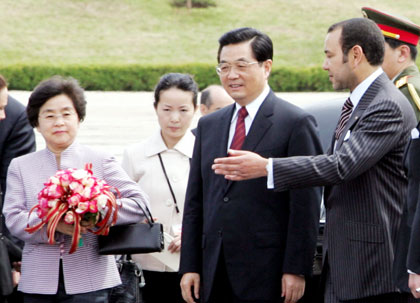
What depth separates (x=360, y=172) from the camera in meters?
2.98

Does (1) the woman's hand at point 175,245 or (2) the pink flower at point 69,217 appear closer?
(2) the pink flower at point 69,217

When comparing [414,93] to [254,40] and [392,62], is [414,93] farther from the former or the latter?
[254,40]

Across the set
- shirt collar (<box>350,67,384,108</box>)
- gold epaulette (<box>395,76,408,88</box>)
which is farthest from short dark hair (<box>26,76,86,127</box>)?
gold epaulette (<box>395,76,408,88</box>)

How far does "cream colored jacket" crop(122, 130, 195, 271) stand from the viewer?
4168 mm

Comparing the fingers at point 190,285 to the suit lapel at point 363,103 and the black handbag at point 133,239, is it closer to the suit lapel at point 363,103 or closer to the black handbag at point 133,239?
the black handbag at point 133,239

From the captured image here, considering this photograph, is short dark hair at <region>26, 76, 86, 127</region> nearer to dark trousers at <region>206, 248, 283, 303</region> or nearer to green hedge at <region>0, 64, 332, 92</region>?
dark trousers at <region>206, 248, 283, 303</region>

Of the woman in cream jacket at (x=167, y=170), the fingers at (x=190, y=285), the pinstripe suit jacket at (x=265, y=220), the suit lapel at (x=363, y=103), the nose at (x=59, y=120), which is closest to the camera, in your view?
the suit lapel at (x=363, y=103)

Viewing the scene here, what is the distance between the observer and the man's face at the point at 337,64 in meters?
3.21

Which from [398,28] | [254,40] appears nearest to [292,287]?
[254,40]

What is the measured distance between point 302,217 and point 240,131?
502 millimetres

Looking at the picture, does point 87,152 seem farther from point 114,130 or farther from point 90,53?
point 90,53

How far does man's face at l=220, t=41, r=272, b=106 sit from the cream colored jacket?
89 centimetres

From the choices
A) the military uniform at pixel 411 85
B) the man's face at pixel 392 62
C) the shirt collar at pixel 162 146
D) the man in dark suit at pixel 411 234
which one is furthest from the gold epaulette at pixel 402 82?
the man in dark suit at pixel 411 234

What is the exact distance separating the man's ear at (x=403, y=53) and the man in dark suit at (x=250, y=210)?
110 cm
